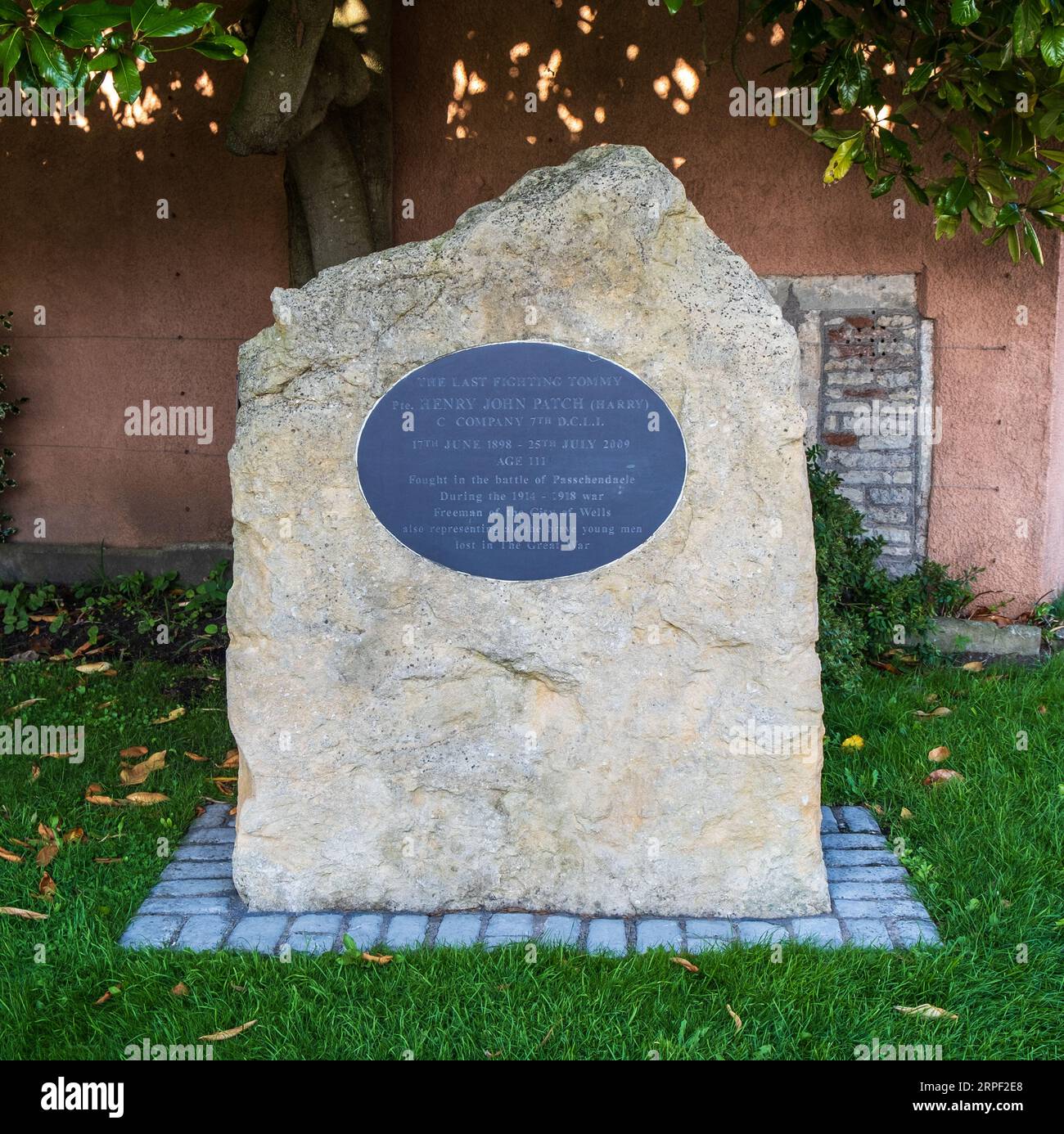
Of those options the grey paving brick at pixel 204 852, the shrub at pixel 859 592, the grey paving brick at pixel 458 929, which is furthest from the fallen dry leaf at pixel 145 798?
the shrub at pixel 859 592

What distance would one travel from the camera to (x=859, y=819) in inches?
167

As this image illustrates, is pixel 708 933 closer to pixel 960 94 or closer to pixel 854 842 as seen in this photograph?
pixel 854 842

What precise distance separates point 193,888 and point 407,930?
750mm

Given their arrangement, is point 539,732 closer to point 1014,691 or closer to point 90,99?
point 1014,691

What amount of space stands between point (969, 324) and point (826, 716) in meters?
2.22

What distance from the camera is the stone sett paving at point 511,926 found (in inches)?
135

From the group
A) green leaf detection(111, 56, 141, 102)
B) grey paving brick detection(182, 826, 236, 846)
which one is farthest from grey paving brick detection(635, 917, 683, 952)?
green leaf detection(111, 56, 141, 102)

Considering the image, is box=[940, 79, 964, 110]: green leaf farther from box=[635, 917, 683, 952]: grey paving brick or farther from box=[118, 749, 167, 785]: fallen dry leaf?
box=[118, 749, 167, 785]: fallen dry leaf

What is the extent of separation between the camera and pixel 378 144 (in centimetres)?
599

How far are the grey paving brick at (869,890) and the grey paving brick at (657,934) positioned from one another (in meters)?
0.54

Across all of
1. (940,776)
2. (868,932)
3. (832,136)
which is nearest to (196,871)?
(868,932)

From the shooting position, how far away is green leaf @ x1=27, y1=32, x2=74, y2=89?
123 inches

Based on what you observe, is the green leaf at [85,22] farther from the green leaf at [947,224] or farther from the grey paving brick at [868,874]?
the grey paving brick at [868,874]

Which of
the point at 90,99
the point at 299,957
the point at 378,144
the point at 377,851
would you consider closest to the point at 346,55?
the point at 378,144
